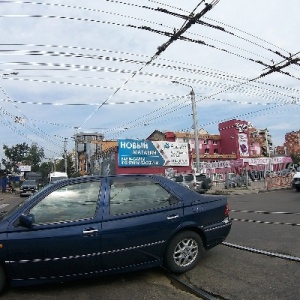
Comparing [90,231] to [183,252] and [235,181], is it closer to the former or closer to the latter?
[183,252]

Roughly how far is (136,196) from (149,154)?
128 feet

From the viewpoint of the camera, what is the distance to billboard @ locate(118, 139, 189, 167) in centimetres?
4325

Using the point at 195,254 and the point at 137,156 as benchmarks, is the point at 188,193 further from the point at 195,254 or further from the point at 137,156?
the point at 137,156

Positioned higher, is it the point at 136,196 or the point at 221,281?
the point at 136,196

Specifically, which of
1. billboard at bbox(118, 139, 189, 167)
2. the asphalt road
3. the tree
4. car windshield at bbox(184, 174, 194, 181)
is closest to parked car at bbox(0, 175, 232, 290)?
the asphalt road

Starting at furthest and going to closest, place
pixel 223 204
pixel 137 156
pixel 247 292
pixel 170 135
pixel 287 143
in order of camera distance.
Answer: pixel 287 143 → pixel 170 135 → pixel 137 156 → pixel 223 204 → pixel 247 292

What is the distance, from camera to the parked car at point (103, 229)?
179 inches

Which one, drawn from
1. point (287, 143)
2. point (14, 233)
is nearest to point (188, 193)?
point (14, 233)

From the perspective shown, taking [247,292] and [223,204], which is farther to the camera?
[223,204]

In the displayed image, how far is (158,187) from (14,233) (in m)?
2.11

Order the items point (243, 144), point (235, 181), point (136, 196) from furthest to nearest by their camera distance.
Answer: point (243, 144) < point (235, 181) < point (136, 196)

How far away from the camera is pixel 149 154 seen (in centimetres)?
4419

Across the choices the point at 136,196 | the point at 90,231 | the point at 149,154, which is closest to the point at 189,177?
the point at 149,154

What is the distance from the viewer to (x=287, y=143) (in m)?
126
